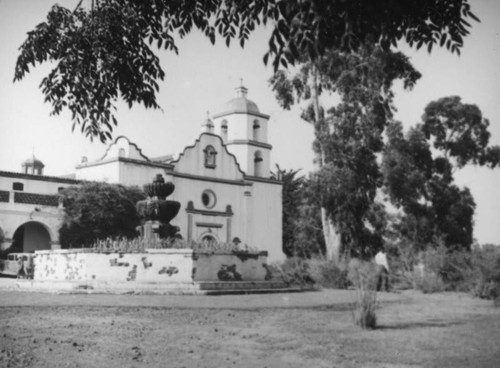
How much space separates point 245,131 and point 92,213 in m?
11.6

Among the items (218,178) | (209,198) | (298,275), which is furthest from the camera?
(218,178)

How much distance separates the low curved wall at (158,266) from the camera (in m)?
11.8

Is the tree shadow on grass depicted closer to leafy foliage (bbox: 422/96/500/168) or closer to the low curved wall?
the low curved wall

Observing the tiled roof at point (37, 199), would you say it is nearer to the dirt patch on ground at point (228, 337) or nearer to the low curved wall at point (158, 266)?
the low curved wall at point (158, 266)

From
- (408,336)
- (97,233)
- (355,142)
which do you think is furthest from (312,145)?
(408,336)

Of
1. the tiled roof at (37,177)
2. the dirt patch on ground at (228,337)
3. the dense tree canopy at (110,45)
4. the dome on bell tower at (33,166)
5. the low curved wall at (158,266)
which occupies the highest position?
the dome on bell tower at (33,166)

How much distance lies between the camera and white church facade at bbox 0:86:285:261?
30.5 meters

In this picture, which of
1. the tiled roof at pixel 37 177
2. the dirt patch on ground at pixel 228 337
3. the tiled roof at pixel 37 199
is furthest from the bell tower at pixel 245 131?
the dirt patch on ground at pixel 228 337

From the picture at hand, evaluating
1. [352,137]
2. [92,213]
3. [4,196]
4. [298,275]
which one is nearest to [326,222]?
[352,137]

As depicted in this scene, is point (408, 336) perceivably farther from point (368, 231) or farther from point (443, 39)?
point (368, 231)

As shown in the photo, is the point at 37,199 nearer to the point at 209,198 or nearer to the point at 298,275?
the point at 209,198

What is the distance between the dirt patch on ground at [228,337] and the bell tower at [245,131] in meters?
27.4

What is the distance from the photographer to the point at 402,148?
25.1 m

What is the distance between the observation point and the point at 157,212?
14438mm
